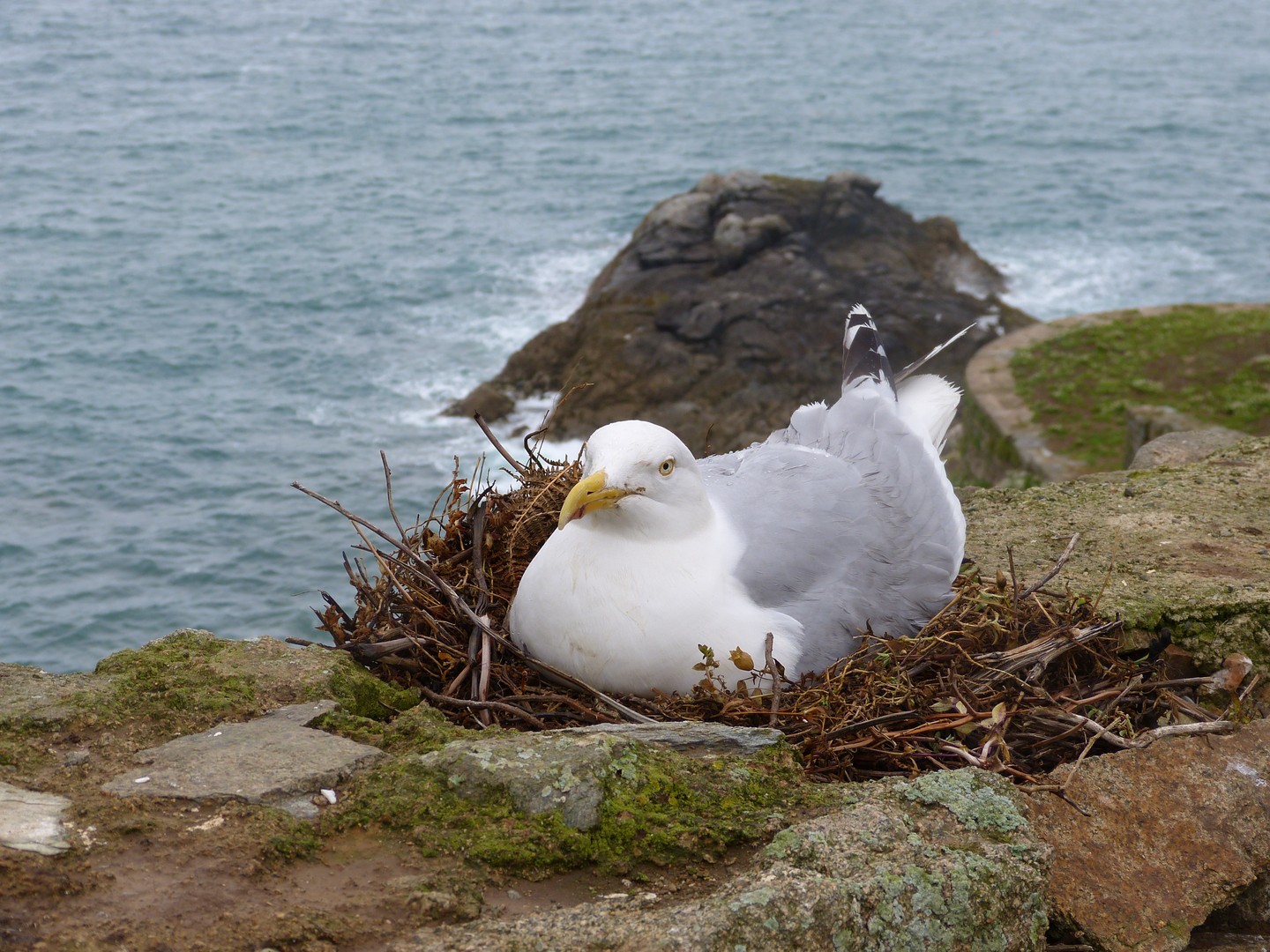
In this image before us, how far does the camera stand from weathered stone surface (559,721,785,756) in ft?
11.1

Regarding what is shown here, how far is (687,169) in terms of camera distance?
37.1 meters

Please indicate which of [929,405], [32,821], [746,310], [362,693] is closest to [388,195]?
[746,310]

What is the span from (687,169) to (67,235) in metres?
16.6

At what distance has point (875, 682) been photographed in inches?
165

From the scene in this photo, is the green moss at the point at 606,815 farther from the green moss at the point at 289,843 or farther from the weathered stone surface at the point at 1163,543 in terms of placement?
the weathered stone surface at the point at 1163,543

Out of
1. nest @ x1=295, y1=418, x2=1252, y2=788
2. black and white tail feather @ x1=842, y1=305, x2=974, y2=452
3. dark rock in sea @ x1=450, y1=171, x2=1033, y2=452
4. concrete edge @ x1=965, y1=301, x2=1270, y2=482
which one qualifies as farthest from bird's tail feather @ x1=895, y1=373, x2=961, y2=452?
dark rock in sea @ x1=450, y1=171, x2=1033, y2=452

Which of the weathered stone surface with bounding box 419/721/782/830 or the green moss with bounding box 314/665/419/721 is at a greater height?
the weathered stone surface with bounding box 419/721/782/830

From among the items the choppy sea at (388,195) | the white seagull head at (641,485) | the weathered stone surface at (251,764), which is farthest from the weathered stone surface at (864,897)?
the choppy sea at (388,195)

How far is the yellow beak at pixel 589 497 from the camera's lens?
4160mm

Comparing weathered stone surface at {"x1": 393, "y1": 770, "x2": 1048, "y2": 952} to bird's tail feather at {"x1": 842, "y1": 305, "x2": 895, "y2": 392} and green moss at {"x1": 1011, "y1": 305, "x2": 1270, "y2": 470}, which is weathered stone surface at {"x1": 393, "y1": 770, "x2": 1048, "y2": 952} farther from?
green moss at {"x1": 1011, "y1": 305, "x2": 1270, "y2": 470}

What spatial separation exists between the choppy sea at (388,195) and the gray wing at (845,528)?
14.4m

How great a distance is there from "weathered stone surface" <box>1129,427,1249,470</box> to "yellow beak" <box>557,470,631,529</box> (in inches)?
156

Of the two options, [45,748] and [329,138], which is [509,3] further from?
[45,748]

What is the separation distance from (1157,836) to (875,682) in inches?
38.5
